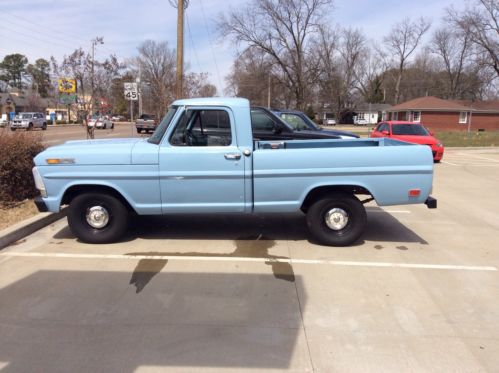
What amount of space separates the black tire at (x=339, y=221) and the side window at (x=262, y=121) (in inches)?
157

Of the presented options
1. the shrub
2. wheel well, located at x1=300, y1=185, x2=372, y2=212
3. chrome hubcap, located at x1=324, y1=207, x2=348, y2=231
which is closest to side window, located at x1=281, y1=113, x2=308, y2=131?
the shrub

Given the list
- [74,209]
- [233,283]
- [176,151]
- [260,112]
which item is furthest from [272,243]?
[260,112]

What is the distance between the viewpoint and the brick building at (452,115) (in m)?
51.1

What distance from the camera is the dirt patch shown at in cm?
641

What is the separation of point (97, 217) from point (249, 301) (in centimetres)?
269

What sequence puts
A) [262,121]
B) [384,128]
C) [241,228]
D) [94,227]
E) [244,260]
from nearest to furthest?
[244,260]
[94,227]
[241,228]
[262,121]
[384,128]

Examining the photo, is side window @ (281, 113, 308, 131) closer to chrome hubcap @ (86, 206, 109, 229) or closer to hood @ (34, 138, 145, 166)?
hood @ (34, 138, 145, 166)

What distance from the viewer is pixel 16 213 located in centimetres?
690

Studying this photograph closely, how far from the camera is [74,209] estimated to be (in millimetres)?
5605

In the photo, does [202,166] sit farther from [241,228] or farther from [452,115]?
[452,115]

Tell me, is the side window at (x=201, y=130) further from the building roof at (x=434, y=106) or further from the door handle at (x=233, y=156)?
the building roof at (x=434, y=106)

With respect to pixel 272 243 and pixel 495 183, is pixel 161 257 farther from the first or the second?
pixel 495 183

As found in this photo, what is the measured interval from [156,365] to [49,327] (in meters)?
1.18

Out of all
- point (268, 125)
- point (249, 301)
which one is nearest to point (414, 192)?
point (249, 301)
